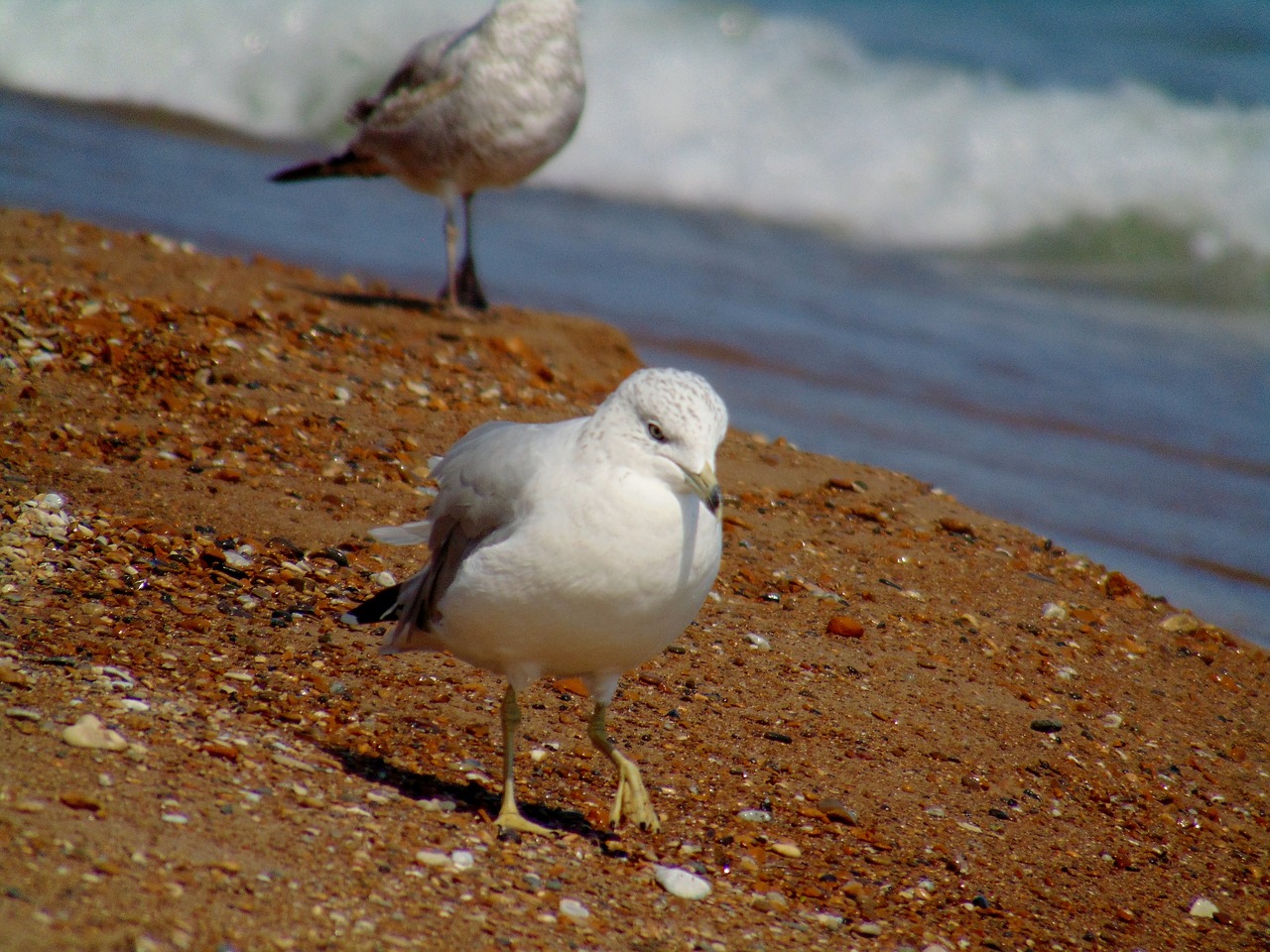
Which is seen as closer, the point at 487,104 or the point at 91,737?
the point at 91,737

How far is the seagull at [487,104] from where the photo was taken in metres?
7.60

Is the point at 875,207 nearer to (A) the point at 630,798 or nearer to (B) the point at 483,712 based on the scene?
(B) the point at 483,712

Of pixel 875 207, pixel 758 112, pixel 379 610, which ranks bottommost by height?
pixel 379 610

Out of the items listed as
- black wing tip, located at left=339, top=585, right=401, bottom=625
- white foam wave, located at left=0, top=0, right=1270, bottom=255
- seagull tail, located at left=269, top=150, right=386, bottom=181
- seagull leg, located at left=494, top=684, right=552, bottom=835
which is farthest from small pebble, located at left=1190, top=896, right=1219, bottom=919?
white foam wave, located at left=0, top=0, right=1270, bottom=255

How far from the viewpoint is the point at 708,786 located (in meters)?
3.97

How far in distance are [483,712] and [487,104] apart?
437 cm

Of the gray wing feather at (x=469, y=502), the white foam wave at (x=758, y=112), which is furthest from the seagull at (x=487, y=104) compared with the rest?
the white foam wave at (x=758, y=112)

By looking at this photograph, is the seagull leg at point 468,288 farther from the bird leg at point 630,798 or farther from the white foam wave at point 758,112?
the white foam wave at point 758,112

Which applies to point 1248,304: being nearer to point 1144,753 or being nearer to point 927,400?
point 927,400

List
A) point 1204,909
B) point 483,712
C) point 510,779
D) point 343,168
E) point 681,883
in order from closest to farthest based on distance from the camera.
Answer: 1. point 681,883
2. point 510,779
3. point 1204,909
4. point 483,712
5. point 343,168

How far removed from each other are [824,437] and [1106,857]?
14.3 feet

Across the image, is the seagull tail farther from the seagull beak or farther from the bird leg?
the seagull beak

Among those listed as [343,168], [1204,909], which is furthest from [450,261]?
[1204,909]

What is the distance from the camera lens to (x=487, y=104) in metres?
7.59
